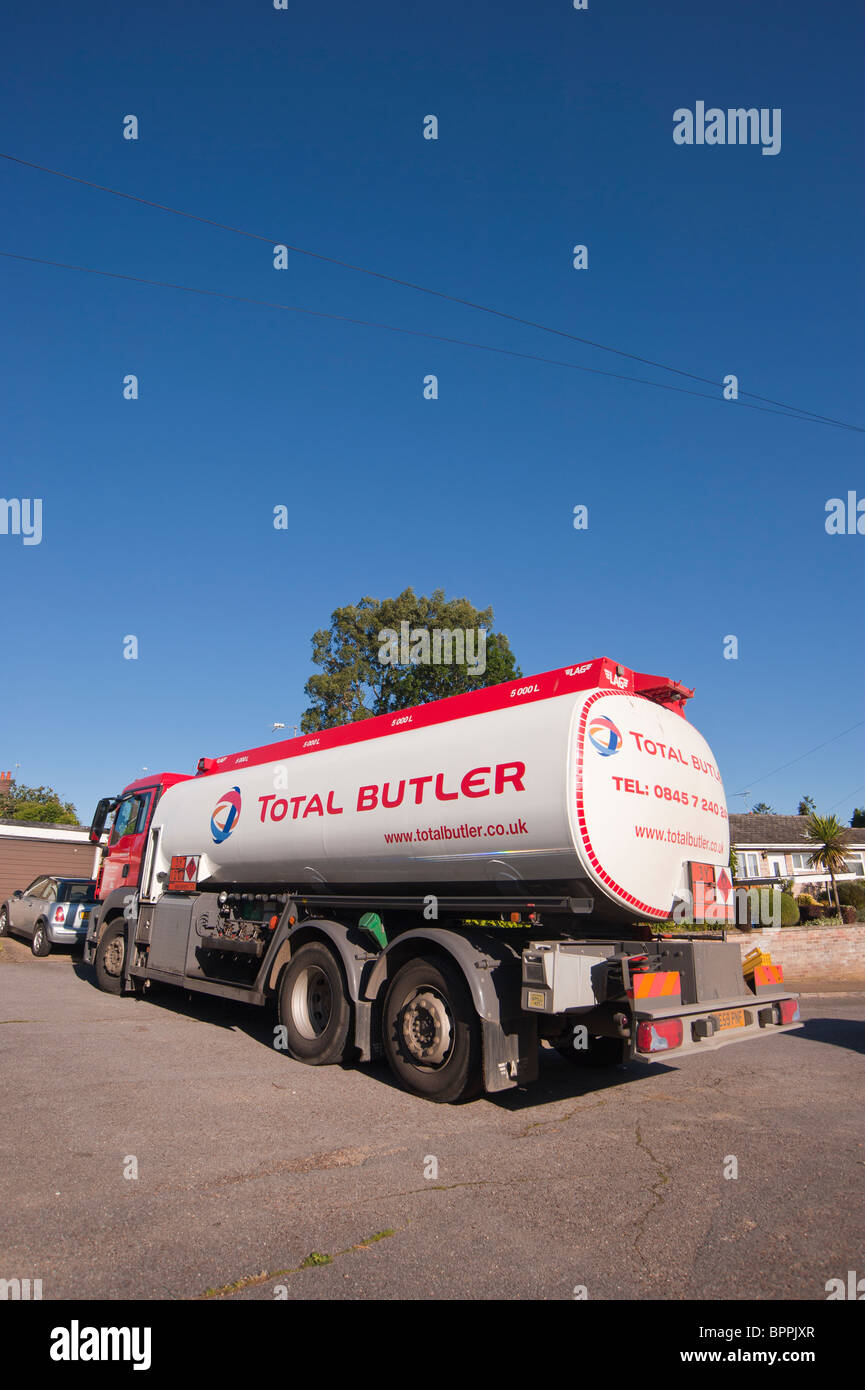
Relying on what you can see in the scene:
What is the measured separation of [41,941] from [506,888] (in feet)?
47.8

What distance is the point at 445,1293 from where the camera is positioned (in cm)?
345

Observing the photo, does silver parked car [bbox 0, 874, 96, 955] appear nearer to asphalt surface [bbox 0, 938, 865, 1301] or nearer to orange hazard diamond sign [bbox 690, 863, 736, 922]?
asphalt surface [bbox 0, 938, 865, 1301]

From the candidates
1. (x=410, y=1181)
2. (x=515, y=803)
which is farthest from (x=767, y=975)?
(x=410, y=1181)

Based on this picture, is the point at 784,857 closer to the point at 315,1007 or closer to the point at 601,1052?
the point at 601,1052

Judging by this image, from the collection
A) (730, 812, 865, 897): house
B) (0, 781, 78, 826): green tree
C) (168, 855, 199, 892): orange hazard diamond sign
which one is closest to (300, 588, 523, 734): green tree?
(730, 812, 865, 897): house

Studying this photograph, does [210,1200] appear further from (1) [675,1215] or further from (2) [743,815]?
(2) [743,815]

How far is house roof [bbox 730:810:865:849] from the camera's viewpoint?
36.8 meters

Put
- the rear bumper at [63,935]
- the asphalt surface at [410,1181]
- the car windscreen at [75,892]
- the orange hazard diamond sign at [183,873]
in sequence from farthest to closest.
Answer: the car windscreen at [75,892] < the rear bumper at [63,935] < the orange hazard diamond sign at [183,873] < the asphalt surface at [410,1181]

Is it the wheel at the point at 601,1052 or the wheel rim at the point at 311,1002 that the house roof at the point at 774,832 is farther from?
the wheel rim at the point at 311,1002

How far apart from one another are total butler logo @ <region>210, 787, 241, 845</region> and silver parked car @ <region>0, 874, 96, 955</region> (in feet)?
25.9

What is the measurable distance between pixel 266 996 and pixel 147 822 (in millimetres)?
4502

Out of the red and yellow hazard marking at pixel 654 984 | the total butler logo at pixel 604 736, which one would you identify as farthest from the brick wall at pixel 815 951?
the total butler logo at pixel 604 736

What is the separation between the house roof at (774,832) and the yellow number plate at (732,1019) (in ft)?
99.5

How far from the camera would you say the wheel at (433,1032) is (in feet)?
21.2
